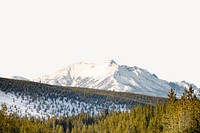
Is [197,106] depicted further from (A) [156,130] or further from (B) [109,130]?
(B) [109,130]

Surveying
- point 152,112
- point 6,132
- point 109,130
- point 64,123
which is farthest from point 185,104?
point 64,123

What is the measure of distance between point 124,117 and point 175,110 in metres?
63.0

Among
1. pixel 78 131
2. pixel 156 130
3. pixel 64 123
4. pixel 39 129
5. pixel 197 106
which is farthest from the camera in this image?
pixel 64 123

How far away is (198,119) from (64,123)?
12471 cm

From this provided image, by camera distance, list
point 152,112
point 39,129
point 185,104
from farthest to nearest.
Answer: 1. point 152,112
2. point 39,129
3. point 185,104

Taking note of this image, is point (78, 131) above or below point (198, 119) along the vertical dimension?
below

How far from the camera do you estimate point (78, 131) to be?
163500 millimetres

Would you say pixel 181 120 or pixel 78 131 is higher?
pixel 181 120

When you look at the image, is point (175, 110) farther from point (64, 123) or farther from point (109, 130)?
point (64, 123)

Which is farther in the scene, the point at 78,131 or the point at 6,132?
the point at 78,131

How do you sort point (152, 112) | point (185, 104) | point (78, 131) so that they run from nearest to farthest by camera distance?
point (185, 104) < point (152, 112) < point (78, 131)

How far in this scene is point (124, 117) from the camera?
14125 cm

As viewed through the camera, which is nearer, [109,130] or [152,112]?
[152,112]

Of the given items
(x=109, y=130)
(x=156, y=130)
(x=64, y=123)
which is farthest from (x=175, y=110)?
(x=64, y=123)
